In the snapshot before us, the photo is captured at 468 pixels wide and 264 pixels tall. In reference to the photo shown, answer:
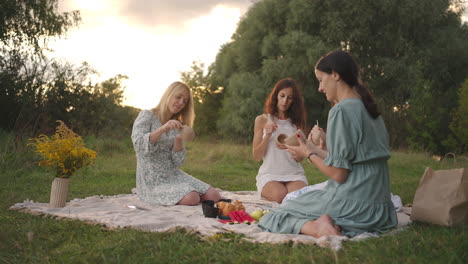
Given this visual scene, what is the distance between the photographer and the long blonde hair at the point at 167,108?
523cm

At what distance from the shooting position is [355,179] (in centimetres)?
304

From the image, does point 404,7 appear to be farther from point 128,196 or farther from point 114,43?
point 128,196

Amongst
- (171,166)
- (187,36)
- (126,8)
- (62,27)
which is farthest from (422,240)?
(62,27)

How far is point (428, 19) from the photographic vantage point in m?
20.3

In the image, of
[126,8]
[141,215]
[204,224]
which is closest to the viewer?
[204,224]

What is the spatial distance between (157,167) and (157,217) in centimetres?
127

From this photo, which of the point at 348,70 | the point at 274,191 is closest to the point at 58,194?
the point at 274,191

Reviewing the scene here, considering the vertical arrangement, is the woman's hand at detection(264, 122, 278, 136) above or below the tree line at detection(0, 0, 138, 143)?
below

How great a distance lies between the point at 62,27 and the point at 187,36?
6.68 m

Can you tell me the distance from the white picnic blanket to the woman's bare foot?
Result: 7 cm

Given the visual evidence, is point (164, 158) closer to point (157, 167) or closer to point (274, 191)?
point (157, 167)

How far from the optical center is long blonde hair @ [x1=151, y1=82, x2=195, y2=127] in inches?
206

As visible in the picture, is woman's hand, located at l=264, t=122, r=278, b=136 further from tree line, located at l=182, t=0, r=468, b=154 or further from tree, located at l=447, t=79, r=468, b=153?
tree line, located at l=182, t=0, r=468, b=154

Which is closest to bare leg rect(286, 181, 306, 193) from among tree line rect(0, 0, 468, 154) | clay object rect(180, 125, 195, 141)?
clay object rect(180, 125, 195, 141)
